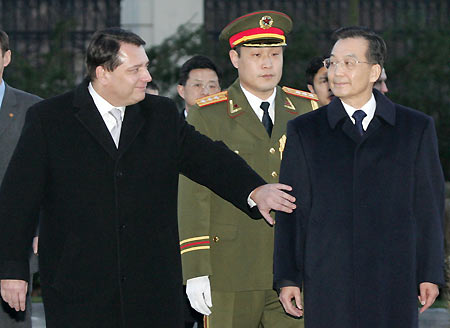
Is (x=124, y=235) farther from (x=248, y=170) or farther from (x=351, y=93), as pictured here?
(x=351, y=93)

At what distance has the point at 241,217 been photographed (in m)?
6.02

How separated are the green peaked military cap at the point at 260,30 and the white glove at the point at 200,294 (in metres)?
1.36

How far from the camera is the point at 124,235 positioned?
17.0 ft

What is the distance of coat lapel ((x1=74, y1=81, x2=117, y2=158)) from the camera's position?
5223 mm

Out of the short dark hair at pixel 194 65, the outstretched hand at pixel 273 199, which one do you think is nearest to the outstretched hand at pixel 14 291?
the outstretched hand at pixel 273 199

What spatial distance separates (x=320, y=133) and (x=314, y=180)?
9.1 inches

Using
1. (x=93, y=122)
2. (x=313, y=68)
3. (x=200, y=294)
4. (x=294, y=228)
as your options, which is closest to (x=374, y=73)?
(x=294, y=228)

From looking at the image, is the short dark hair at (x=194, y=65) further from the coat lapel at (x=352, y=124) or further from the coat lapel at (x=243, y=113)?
the coat lapel at (x=352, y=124)

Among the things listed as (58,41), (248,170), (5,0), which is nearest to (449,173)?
(58,41)

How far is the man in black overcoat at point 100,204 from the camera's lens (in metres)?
5.17

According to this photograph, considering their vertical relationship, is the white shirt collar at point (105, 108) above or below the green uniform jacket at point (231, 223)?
above

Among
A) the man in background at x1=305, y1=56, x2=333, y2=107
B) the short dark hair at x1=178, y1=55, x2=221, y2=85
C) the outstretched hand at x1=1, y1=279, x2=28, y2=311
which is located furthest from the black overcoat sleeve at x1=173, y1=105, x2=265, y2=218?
the short dark hair at x1=178, y1=55, x2=221, y2=85

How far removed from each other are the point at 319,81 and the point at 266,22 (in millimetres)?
1830

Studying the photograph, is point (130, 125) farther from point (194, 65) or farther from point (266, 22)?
point (194, 65)
